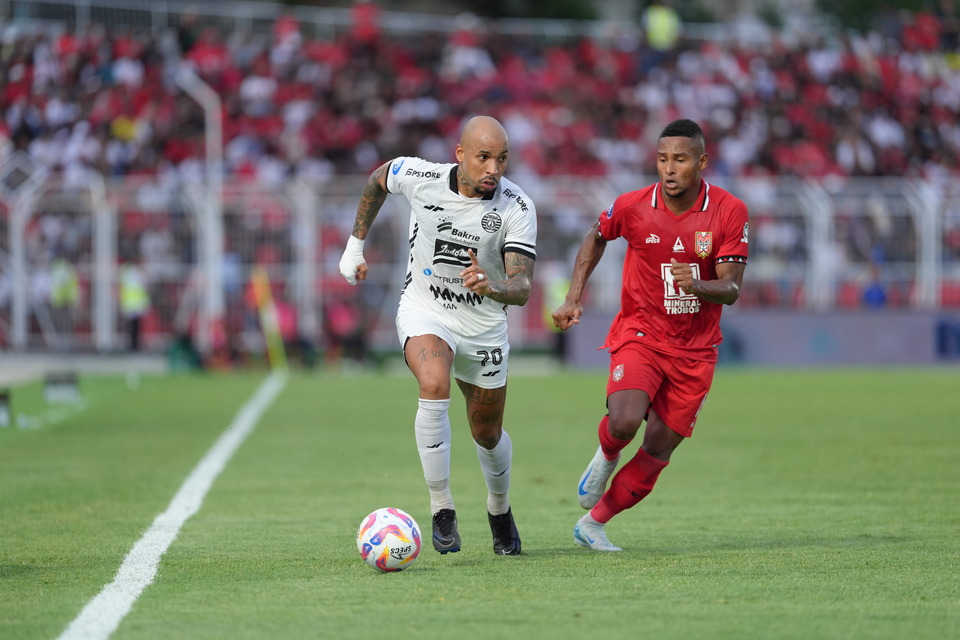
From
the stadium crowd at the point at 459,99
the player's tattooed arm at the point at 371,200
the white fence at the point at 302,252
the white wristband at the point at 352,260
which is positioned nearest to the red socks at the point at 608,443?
the white wristband at the point at 352,260

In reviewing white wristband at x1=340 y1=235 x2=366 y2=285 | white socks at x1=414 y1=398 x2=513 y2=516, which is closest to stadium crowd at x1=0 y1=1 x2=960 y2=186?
white wristband at x1=340 y1=235 x2=366 y2=285

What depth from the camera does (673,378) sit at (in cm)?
763

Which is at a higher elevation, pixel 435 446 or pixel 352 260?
pixel 352 260

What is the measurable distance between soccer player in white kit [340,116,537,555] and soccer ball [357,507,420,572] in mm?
373

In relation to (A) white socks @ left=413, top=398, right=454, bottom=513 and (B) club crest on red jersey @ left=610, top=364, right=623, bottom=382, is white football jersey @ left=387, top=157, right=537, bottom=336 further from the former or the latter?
(B) club crest on red jersey @ left=610, top=364, right=623, bottom=382

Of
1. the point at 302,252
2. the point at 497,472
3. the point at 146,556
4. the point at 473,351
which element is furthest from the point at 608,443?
the point at 302,252

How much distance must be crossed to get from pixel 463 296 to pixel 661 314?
3.63 feet

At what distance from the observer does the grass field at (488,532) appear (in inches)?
219

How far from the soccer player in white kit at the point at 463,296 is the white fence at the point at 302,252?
18.8 metres

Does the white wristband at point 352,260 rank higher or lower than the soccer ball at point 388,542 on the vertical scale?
higher

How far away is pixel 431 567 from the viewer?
22.6 feet

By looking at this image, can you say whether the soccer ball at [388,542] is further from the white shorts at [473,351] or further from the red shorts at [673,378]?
the red shorts at [673,378]

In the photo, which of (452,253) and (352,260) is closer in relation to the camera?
(452,253)

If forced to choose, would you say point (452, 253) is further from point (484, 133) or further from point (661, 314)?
point (661, 314)
